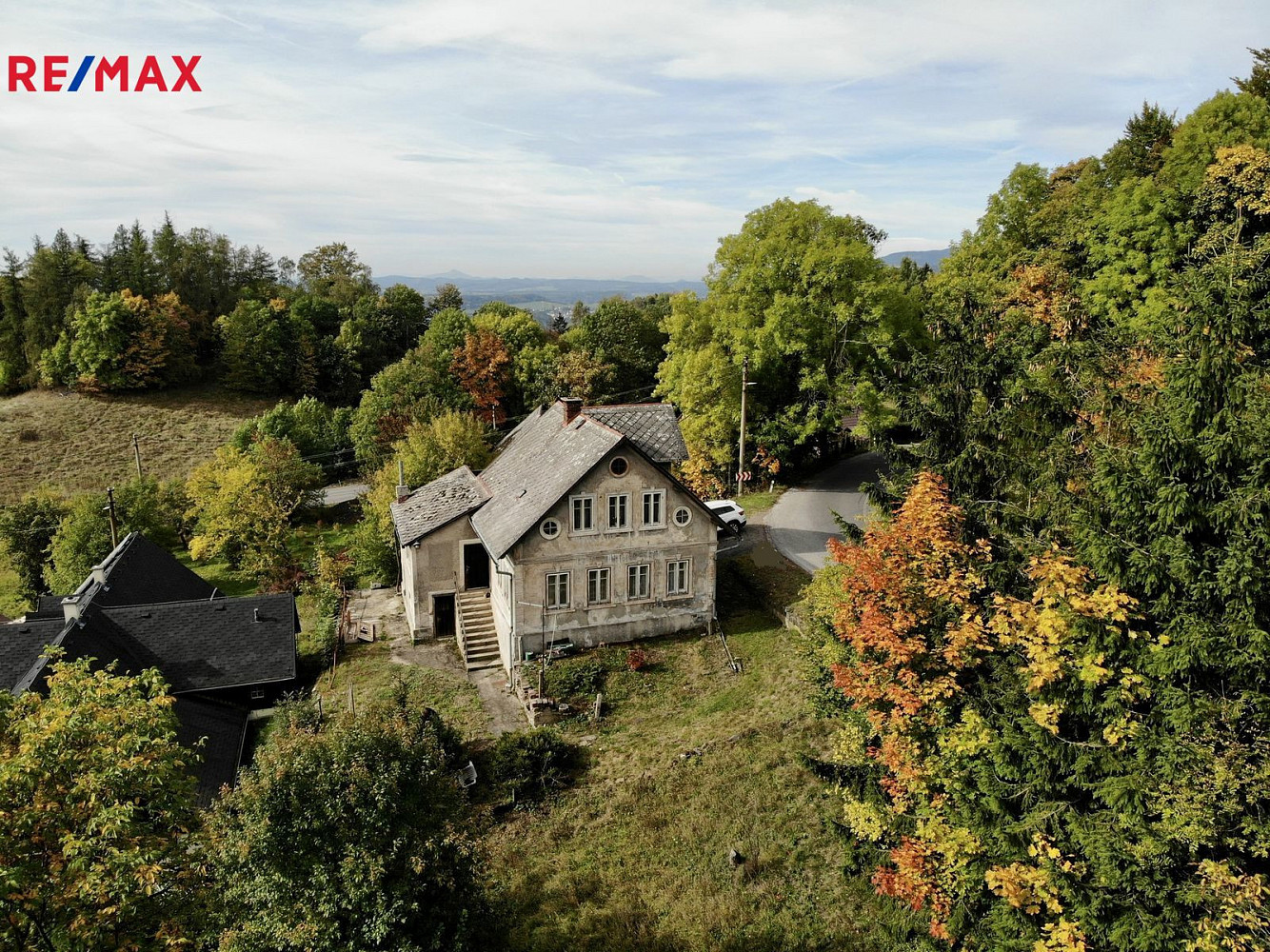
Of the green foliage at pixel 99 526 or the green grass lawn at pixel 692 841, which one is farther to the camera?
the green foliage at pixel 99 526

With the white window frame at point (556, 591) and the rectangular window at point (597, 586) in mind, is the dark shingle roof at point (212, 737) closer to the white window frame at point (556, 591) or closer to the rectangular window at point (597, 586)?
the white window frame at point (556, 591)

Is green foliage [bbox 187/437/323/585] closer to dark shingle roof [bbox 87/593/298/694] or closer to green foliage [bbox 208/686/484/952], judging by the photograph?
dark shingle roof [bbox 87/593/298/694]

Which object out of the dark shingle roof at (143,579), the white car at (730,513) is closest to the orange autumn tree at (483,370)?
the dark shingle roof at (143,579)

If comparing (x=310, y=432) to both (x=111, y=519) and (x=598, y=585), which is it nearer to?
(x=111, y=519)

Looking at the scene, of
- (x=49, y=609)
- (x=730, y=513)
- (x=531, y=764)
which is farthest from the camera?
(x=730, y=513)

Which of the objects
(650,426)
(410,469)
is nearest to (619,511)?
(650,426)

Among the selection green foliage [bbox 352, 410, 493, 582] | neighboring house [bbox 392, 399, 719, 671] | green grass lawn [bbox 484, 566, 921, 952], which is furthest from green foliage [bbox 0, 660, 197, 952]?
green foliage [bbox 352, 410, 493, 582]
